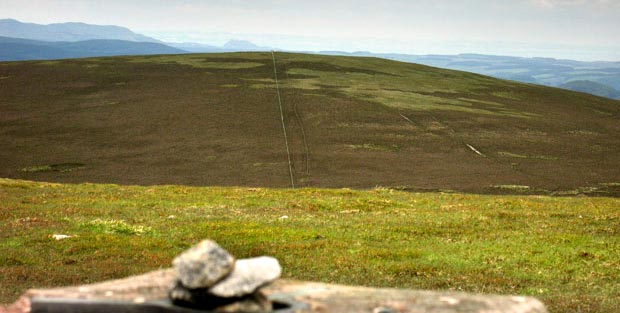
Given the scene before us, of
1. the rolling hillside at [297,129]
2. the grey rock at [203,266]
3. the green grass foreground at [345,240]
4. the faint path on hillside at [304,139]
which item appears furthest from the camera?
the faint path on hillside at [304,139]

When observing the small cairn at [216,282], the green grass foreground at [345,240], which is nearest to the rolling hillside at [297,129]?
the green grass foreground at [345,240]

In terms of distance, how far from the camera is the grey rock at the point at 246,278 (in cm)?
738

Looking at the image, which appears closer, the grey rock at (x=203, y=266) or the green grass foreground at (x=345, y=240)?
the grey rock at (x=203, y=266)

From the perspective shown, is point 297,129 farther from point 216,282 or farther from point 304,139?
point 216,282

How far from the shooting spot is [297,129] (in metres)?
99.1

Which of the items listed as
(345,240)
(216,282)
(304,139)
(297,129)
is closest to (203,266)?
(216,282)

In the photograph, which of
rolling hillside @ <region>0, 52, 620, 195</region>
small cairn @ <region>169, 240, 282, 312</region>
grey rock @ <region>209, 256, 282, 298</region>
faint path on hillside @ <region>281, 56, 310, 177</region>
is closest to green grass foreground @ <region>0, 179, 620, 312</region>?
small cairn @ <region>169, 240, 282, 312</region>

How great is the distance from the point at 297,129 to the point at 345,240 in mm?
75205

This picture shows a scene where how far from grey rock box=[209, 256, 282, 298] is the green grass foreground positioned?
10.6 m

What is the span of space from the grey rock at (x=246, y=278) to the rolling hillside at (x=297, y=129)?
183 ft

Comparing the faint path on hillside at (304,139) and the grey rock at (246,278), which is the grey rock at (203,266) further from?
the faint path on hillside at (304,139)

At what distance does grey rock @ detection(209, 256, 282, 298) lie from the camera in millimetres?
7379

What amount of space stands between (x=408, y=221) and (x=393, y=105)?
9407 centimetres

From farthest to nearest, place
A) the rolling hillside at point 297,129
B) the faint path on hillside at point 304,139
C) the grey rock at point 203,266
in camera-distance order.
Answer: the faint path on hillside at point 304,139 < the rolling hillside at point 297,129 < the grey rock at point 203,266
